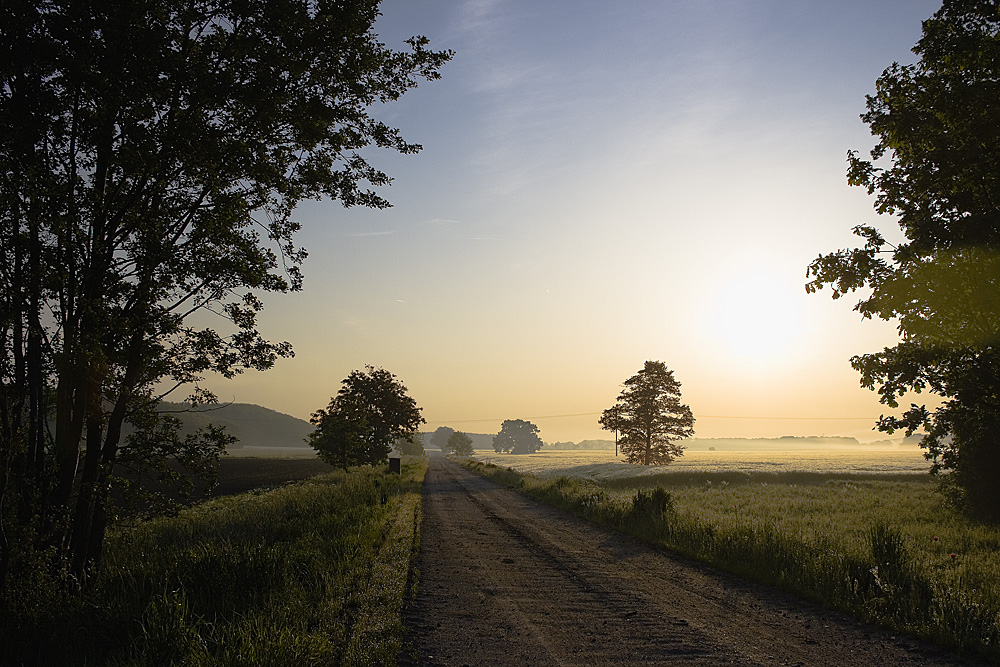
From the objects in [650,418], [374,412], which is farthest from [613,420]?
[374,412]

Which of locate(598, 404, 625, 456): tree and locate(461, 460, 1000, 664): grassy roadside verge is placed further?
locate(598, 404, 625, 456): tree

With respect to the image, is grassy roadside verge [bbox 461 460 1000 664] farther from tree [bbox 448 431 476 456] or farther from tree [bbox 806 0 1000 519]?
tree [bbox 448 431 476 456]

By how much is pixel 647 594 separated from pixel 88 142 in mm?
11755

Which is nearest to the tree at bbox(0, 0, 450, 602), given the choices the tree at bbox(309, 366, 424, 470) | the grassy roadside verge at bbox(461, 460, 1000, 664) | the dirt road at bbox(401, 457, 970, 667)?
the dirt road at bbox(401, 457, 970, 667)

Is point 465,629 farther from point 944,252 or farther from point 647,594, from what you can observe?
point 944,252

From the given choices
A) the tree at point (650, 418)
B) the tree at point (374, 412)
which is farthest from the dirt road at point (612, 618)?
the tree at point (650, 418)

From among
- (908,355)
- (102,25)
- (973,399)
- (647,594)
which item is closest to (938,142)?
(908,355)

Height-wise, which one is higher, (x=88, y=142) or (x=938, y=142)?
(x=938, y=142)

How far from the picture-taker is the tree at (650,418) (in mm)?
57625

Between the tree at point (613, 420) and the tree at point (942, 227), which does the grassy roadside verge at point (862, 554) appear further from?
the tree at point (613, 420)

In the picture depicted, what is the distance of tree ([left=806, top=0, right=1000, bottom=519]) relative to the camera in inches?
416

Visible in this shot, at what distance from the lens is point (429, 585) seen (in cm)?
909

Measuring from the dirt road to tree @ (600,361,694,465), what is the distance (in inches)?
→ 1875

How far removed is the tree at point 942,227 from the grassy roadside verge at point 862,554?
11.3ft
